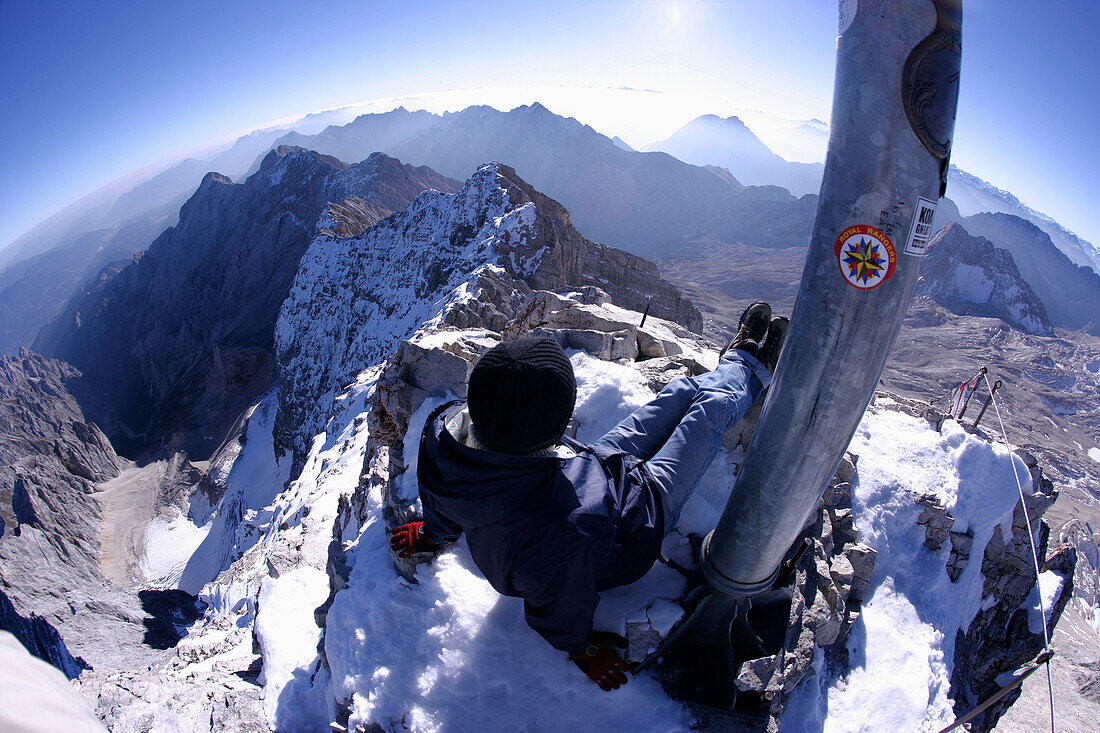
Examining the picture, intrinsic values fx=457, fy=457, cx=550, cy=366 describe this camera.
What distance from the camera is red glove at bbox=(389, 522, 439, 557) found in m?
4.26

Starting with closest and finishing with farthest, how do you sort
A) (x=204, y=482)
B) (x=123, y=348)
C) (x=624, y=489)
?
(x=624, y=489)
(x=204, y=482)
(x=123, y=348)

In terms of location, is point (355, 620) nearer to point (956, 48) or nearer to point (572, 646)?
point (572, 646)

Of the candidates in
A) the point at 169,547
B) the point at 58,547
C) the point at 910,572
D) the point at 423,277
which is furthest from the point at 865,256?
the point at 169,547

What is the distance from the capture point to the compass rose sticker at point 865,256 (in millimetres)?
2426

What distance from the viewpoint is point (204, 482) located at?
43.8 meters

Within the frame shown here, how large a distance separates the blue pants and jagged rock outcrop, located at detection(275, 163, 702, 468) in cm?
1995

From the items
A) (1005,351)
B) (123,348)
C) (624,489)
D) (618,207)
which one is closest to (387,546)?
(624,489)

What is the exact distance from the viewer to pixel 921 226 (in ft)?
7.99

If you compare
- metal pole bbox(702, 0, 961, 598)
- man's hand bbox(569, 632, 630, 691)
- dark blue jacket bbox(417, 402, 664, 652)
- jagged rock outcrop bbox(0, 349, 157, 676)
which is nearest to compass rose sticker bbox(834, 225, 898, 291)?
metal pole bbox(702, 0, 961, 598)

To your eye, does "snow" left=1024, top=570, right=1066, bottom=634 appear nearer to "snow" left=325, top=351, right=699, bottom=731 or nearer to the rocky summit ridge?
the rocky summit ridge

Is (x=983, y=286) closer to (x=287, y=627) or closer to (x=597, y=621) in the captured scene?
(x=597, y=621)

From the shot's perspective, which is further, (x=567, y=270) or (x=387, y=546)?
(x=567, y=270)

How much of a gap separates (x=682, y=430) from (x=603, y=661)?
1.94m

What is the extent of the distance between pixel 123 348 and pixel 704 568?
407 feet
